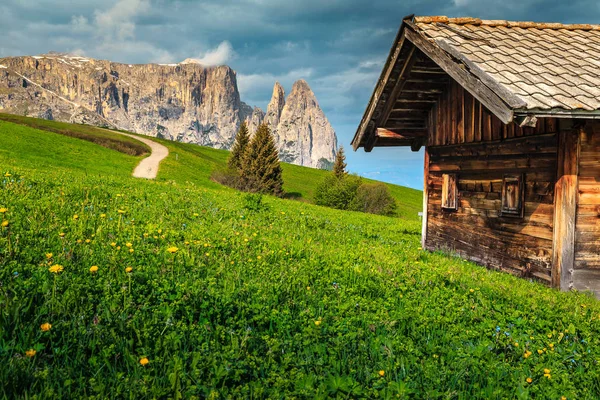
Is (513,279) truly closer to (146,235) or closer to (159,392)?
(146,235)

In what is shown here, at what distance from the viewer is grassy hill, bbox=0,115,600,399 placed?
3066 millimetres

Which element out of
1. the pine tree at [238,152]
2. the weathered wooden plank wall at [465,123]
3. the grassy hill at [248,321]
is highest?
the pine tree at [238,152]

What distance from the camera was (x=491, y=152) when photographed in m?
10.0

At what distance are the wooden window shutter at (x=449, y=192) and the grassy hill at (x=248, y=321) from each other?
4.10 meters

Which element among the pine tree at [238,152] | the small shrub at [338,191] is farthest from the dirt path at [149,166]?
the small shrub at [338,191]

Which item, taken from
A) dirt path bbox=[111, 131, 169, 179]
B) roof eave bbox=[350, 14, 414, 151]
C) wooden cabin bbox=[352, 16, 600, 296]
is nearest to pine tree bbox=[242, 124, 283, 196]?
dirt path bbox=[111, 131, 169, 179]

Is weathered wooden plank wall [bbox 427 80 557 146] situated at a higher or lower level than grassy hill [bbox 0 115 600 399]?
higher

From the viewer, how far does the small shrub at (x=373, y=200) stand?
49531mm

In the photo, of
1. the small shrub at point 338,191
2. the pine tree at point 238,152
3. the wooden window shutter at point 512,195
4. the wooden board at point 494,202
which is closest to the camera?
the wooden board at point 494,202

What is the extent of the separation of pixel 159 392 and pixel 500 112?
676 cm

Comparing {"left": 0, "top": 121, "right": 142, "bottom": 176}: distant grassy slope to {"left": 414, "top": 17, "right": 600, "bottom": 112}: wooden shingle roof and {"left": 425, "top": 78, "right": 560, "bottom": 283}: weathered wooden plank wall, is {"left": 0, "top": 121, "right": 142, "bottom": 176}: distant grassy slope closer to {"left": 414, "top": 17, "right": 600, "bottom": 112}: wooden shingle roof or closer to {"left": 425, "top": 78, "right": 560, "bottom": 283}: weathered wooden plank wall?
{"left": 425, "top": 78, "right": 560, "bottom": 283}: weathered wooden plank wall

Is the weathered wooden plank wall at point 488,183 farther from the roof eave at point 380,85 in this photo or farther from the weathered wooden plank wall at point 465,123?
the roof eave at point 380,85

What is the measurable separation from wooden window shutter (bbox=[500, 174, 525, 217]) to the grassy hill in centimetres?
202

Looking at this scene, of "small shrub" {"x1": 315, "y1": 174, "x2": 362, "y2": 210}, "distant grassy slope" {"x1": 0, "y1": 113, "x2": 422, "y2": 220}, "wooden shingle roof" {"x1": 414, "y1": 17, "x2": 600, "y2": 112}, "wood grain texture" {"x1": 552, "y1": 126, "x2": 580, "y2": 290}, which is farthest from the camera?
"small shrub" {"x1": 315, "y1": 174, "x2": 362, "y2": 210}
